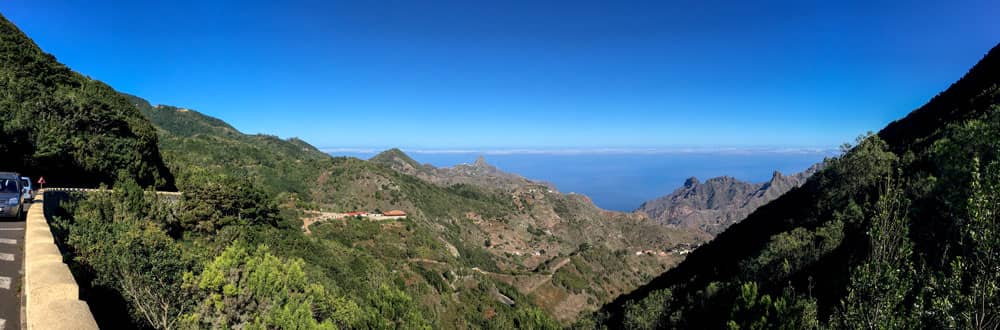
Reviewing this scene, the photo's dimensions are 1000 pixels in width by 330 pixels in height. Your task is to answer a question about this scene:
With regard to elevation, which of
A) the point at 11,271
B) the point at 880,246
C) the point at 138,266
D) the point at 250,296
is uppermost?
the point at 880,246

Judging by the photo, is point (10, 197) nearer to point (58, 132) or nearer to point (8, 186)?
point (8, 186)

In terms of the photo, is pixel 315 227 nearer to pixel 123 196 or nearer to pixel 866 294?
pixel 123 196

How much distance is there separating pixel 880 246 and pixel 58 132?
159 ft

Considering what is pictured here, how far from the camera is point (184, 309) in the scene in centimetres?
1412

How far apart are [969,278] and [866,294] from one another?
1.54 meters

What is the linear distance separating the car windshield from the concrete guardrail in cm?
687

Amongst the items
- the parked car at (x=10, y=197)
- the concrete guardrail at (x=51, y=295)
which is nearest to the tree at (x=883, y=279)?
the concrete guardrail at (x=51, y=295)

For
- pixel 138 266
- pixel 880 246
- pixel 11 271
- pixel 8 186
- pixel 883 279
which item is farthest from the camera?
pixel 8 186

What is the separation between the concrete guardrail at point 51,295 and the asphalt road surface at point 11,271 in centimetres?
27

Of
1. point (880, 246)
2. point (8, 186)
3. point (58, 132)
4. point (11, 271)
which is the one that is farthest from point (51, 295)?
point (58, 132)

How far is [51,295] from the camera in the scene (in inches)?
268

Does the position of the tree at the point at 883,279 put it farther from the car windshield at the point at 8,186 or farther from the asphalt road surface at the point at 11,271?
the car windshield at the point at 8,186

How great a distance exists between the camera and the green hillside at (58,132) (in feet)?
92.0

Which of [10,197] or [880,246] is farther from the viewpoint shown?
[10,197]
